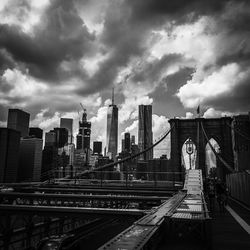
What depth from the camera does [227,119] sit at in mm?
48719

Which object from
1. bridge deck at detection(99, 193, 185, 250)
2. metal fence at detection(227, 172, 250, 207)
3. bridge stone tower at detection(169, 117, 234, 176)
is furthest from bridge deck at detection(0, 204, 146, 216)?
bridge stone tower at detection(169, 117, 234, 176)

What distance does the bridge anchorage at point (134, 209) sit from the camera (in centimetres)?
577

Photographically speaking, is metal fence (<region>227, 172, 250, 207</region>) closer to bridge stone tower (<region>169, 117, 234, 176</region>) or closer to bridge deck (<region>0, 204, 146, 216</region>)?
bridge deck (<region>0, 204, 146, 216</region>)

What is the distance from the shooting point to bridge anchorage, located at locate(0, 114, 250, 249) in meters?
5.77

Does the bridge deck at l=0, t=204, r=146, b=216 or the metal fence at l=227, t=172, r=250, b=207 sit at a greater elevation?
the metal fence at l=227, t=172, r=250, b=207

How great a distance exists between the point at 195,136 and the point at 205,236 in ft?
149

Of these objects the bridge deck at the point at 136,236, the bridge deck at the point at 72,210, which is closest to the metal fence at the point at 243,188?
the bridge deck at the point at 72,210

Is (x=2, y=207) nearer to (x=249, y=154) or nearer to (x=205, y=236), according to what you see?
(x=205, y=236)

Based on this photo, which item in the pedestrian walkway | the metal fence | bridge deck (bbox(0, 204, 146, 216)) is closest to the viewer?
the pedestrian walkway

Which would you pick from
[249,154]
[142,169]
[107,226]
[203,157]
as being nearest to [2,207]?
[107,226]

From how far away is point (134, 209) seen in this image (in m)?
11.5

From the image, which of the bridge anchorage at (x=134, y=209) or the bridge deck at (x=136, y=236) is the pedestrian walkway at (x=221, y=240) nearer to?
the bridge anchorage at (x=134, y=209)

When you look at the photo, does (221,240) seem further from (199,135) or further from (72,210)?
(199,135)

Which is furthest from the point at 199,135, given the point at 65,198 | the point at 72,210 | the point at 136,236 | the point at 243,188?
the point at 136,236
